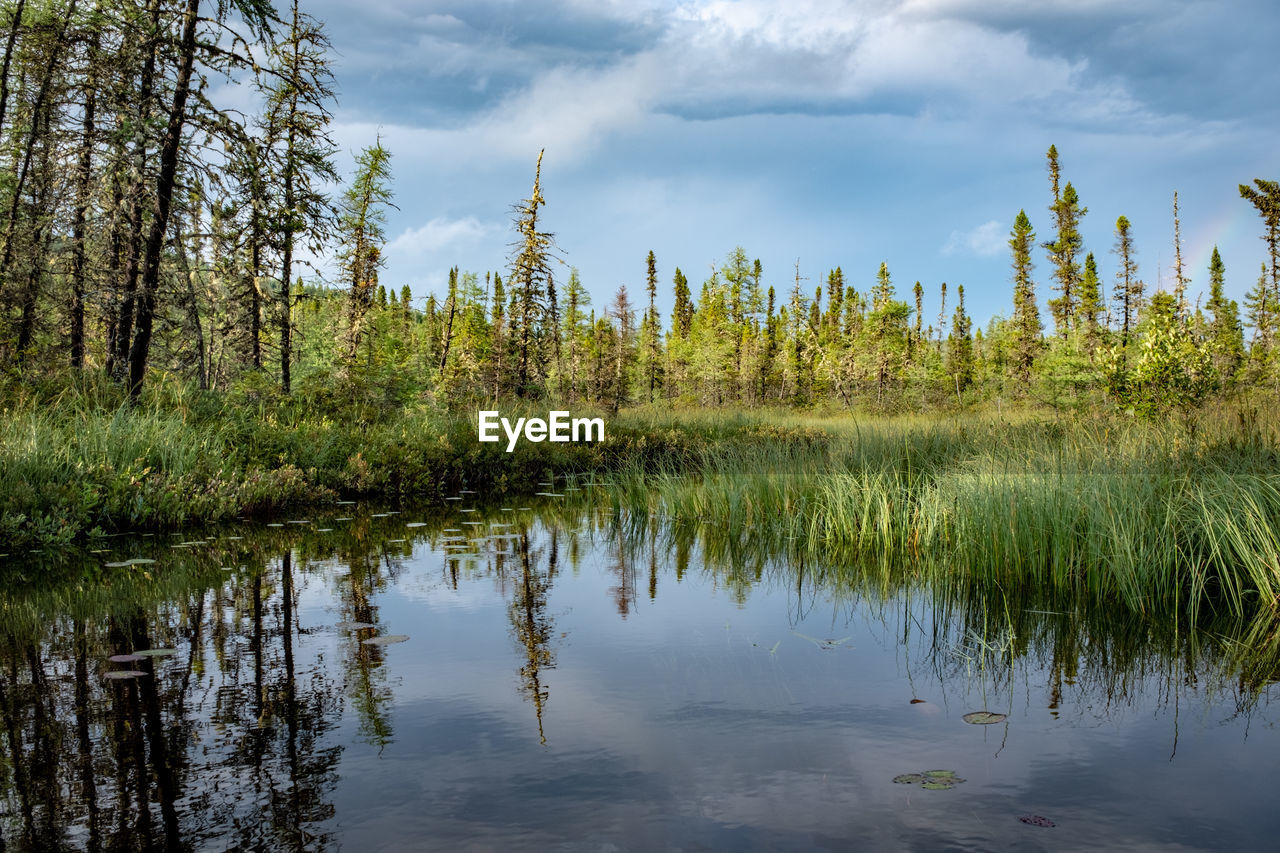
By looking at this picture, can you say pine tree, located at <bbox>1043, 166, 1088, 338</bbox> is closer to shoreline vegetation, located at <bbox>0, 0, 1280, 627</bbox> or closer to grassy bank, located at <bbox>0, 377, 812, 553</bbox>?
shoreline vegetation, located at <bbox>0, 0, 1280, 627</bbox>

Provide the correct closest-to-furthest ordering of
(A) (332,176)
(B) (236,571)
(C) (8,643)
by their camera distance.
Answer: (C) (8,643) → (B) (236,571) → (A) (332,176)

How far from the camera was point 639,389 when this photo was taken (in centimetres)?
5322

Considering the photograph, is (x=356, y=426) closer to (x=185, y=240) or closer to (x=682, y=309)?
(x=185, y=240)

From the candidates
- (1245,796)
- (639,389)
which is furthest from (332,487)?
(639,389)

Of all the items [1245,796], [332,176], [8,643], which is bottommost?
[1245,796]

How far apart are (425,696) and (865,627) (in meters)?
2.77

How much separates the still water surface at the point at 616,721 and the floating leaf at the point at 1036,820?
0.02 meters

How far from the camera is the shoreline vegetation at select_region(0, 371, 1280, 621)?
5496mm

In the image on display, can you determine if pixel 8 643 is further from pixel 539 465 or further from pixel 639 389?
pixel 639 389

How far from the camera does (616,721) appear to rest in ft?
10.9

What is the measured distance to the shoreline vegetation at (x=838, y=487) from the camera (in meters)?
5.50

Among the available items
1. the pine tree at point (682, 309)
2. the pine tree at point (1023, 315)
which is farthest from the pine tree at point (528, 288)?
the pine tree at point (682, 309)

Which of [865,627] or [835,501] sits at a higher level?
[835,501]
